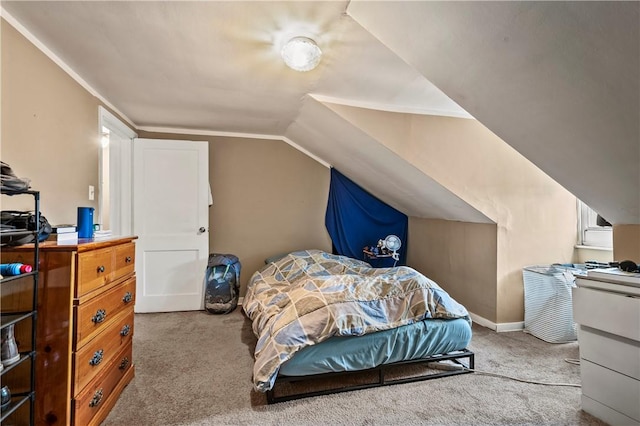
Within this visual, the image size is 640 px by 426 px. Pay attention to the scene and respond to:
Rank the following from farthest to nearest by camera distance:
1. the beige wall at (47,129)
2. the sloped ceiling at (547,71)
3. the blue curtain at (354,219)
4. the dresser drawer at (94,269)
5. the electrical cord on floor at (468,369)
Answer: the blue curtain at (354,219) < the electrical cord on floor at (468,369) < the beige wall at (47,129) < the dresser drawer at (94,269) < the sloped ceiling at (547,71)

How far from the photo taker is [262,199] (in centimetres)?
404

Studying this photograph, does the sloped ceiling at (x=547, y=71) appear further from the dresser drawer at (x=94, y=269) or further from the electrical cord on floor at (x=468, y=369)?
the dresser drawer at (x=94, y=269)

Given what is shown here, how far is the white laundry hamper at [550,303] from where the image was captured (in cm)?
263

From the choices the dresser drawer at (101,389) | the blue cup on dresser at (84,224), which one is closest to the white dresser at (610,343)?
the dresser drawer at (101,389)

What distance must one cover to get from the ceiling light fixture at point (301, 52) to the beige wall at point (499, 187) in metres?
0.93

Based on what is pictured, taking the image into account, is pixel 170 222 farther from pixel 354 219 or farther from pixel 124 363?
pixel 354 219

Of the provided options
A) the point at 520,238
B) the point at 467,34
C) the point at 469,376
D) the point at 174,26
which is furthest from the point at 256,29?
the point at 520,238

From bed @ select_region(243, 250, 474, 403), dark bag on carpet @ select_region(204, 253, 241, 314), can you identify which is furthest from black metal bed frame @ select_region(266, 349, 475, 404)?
dark bag on carpet @ select_region(204, 253, 241, 314)

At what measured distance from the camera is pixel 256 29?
168cm

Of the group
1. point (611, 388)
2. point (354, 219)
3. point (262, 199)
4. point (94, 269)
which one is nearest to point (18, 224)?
point (94, 269)

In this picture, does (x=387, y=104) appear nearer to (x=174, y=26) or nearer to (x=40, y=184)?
(x=174, y=26)

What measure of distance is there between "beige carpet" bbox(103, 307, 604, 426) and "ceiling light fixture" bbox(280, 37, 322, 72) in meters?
1.99

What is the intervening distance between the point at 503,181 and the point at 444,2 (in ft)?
7.22

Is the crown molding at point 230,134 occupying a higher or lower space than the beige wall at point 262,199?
higher
